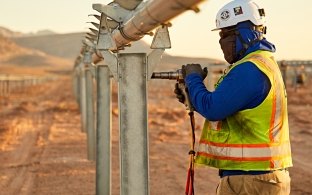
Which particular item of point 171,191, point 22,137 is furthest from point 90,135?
point 22,137

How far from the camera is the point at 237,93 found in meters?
3.50

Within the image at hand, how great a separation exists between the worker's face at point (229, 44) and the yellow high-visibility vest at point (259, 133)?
0.17 meters

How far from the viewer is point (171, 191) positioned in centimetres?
923

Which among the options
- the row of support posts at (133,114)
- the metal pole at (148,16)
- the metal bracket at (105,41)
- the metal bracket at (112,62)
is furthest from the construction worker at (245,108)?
the metal bracket at (105,41)

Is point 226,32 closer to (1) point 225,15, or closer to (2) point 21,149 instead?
(1) point 225,15

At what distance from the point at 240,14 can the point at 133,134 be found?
1.28 meters

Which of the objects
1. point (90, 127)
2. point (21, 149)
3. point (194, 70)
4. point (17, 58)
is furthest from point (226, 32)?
point (17, 58)

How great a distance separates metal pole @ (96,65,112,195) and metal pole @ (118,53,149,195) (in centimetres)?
319

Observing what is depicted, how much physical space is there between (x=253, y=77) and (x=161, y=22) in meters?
0.69

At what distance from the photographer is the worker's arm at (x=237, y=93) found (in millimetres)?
3510

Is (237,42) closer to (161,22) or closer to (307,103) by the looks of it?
(161,22)

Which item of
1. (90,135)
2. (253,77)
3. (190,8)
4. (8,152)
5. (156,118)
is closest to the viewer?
(190,8)

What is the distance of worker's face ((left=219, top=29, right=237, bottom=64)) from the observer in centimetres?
383

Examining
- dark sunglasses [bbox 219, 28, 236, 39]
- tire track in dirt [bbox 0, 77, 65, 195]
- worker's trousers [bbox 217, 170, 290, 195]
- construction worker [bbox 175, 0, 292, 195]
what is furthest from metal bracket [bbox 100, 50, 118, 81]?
tire track in dirt [bbox 0, 77, 65, 195]
